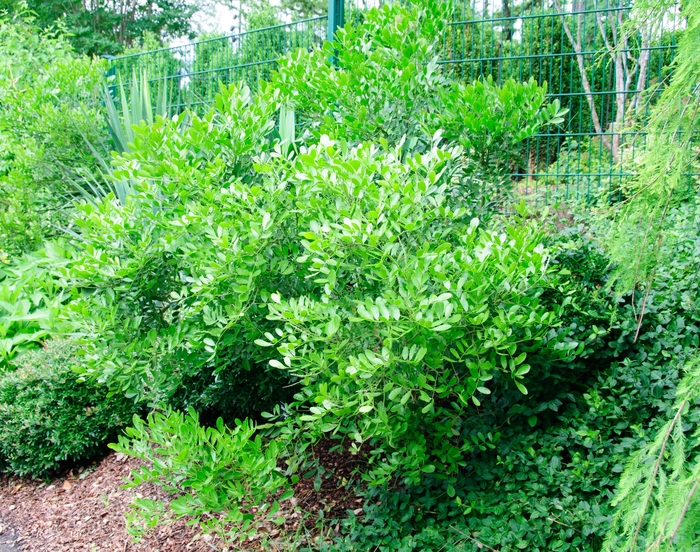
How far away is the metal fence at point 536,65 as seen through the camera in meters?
4.86

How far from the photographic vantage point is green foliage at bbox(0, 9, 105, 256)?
5344 mm

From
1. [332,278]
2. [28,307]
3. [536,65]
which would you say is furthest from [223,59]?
[332,278]

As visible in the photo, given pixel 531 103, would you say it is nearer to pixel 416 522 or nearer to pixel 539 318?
pixel 539 318

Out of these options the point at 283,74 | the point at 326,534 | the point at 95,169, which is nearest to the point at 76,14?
the point at 95,169

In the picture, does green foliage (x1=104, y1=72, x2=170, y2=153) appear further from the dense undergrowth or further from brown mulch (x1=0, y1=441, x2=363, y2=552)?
brown mulch (x1=0, y1=441, x2=363, y2=552)

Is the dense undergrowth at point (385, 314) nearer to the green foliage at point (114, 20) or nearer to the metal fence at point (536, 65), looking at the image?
the metal fence at point (536, 65)

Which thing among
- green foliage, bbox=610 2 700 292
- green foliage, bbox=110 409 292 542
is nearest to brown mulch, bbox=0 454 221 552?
green foliage, bbox=110 409 292 542

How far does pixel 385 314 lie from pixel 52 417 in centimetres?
253

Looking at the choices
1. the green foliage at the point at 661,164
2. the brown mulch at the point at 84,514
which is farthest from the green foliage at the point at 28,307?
the green foliage at the point at 661,164

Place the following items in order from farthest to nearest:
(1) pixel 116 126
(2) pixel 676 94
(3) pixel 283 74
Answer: (1) pixel 116 126, (3) pixel 283 74, (2) pixel 676 94

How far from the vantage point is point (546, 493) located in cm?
261

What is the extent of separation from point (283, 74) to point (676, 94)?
2037 millimetres

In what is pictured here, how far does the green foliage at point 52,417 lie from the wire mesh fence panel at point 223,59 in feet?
9.62

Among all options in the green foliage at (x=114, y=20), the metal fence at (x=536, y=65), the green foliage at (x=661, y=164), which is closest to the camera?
the green foliage at (x=661, y=164)
